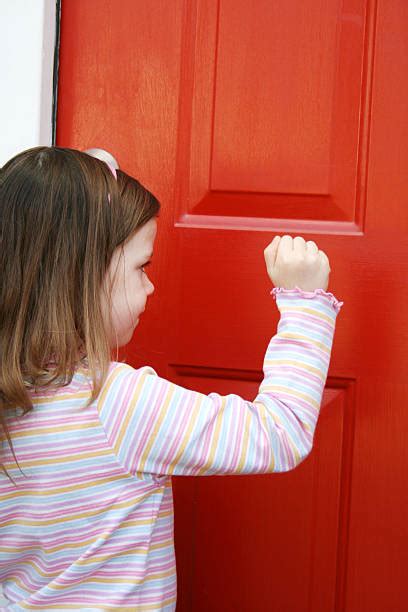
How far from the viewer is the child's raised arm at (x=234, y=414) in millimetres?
951

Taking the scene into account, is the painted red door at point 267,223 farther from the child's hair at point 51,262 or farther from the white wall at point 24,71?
the child's hair at point 51,262

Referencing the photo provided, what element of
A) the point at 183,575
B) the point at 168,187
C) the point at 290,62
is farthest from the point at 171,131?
the point at 183,575

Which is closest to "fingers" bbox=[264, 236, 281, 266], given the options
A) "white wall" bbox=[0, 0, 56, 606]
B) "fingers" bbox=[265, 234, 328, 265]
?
"fingers" bbox=[265, 234, 328, 265]

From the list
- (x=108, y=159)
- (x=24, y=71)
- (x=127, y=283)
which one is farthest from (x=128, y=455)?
(x=24, y=71)

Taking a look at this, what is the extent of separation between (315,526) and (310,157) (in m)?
0.58

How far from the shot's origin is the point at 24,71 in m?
1.37

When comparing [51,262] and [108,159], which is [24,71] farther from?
[51,262]

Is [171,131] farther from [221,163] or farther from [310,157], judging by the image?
[310,157]

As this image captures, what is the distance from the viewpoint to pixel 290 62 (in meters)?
1.30

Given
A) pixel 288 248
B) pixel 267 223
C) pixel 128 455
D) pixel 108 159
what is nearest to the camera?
pixel 128 455

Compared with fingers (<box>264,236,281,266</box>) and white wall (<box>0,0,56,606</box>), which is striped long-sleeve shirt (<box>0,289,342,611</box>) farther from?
white wall (<box>0,0,56,606</box>)

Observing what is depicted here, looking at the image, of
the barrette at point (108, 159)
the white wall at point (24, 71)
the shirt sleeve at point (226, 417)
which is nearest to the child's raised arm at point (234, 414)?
the shirt sleeve at point (226, 417)

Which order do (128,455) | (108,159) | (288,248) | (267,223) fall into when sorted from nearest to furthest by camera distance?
(128,455), (288,248), (108,159), (267,223)

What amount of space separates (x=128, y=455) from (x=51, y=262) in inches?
9.7
